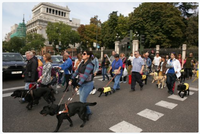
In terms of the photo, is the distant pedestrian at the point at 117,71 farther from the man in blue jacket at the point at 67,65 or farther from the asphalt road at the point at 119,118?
the man in blue jacket at the point at 67,65

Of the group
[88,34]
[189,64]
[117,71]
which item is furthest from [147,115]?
[88,34]

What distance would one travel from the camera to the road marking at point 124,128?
3389mm

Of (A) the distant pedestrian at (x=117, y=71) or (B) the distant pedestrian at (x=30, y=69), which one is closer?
(B) the distant pedestrian at (x=30, y=69)

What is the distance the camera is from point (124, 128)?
3.49 m

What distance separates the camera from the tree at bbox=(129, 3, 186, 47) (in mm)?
30812

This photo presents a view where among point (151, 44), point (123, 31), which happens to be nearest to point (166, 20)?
point (151, 44)

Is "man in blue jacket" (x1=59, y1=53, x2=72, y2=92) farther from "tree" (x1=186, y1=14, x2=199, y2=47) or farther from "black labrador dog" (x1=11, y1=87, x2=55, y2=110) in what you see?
"tree" (x1=186, y1=14, x2=199, y2=47)

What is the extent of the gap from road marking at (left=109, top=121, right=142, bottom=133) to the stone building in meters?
72.4

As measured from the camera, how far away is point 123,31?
136ft

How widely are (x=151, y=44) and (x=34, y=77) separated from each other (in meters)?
31.1

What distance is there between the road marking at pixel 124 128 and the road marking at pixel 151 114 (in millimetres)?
739

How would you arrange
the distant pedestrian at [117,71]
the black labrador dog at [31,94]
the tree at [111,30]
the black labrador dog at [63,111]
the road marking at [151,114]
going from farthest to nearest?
the tree at [111,30]
the distant pedestrian at [117,71]
the black labrador dog at [31,94]
the road marking at [151,114]
the black labrador dog at [63,111]

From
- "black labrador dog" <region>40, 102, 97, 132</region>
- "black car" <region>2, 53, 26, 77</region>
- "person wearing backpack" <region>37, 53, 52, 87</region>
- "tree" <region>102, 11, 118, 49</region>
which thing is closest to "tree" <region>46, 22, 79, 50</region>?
"tree" <region>102, 11, 118, 49</region>


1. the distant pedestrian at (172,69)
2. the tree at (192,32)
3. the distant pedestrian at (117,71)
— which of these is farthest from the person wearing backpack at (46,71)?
the tree at (192,32)
